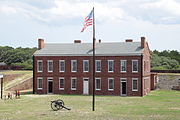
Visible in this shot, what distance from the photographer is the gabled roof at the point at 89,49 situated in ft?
145

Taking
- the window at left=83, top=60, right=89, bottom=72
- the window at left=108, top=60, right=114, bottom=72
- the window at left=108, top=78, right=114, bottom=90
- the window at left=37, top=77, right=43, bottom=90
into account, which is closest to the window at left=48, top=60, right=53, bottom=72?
the window at left=37, top=77, right=43, bottom=90

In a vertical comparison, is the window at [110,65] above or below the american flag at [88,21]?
below

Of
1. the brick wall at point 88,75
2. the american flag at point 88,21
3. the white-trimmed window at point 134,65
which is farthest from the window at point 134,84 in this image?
the american flag at point 88,21

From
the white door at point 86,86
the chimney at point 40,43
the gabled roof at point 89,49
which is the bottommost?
the white door at point 86,86

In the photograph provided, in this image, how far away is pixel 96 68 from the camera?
4541 centimetres

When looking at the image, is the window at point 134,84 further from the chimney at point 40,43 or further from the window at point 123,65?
the chimney at point 40,43

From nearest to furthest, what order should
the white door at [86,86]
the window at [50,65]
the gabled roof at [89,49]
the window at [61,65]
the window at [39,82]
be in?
the gabled roof at [89,49] → the white door at [86,86] → the window at [61,65] → the window at [50,65] → the window at [39,82]

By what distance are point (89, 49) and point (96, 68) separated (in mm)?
3091

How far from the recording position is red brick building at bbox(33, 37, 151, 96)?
143 feet

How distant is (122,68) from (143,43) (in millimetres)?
4221

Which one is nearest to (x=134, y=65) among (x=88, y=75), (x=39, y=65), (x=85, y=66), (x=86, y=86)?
(x=88, y=75)

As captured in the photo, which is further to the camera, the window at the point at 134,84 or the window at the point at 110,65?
the window at the point at 110,65

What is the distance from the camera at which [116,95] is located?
44156 mm

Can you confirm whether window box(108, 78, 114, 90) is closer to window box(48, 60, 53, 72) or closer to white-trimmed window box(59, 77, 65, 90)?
white-trimmed window box(59, 77, 65, 90)
